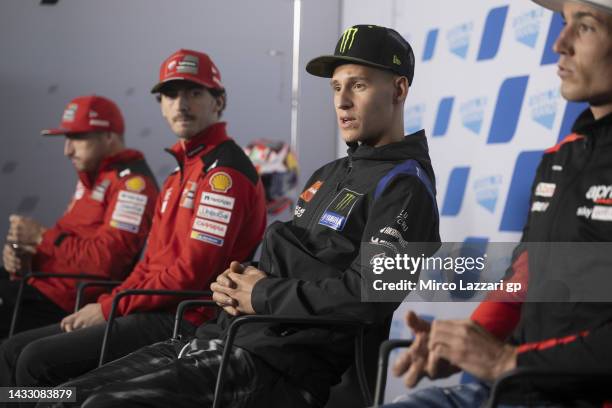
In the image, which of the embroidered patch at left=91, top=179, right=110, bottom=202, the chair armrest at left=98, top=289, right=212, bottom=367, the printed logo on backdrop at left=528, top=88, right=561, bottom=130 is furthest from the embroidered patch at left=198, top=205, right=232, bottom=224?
the printed logo on backdrop at left=528, top=88, right=561, bottom=130

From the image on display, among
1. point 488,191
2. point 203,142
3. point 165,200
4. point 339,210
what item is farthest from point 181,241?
point 488,191

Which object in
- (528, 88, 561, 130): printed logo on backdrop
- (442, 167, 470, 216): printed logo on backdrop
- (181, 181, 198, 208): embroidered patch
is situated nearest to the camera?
(181, 181, 198, 208): embroidered patch

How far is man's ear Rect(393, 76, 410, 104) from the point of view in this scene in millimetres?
2238

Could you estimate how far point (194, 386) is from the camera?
1.97 metres

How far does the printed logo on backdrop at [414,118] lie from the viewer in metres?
3.84

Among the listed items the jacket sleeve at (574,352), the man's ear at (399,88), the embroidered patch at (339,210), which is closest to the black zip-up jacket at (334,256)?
the embroidered patch at (339,210)

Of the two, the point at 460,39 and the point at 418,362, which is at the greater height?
A: the point at 460,39

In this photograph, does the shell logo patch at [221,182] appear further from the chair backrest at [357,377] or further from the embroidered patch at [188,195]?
the chair backrest at [357,377]

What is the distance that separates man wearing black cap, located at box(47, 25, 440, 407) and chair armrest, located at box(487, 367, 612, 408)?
1.86ft

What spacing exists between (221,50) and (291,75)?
19.9 inches

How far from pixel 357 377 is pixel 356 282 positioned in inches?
10.5

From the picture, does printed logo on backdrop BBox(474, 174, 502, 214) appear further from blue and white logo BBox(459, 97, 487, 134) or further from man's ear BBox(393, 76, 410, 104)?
man's ear BBox(393, 76, 410, 104)

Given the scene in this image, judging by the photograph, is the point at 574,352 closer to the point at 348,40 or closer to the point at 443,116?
the point at 348,40

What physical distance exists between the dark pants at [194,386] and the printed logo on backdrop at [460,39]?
6.59 feet
